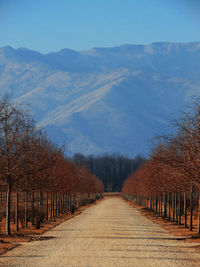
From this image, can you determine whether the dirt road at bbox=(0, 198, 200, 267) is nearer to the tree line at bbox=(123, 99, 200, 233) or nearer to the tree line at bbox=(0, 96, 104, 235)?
the tree line at bbox=(123, 99, 200, 233)

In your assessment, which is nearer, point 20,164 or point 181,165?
point 181,165

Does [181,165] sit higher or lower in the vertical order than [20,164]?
higher

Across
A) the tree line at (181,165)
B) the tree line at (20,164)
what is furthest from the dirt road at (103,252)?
the tree line at (20,164)

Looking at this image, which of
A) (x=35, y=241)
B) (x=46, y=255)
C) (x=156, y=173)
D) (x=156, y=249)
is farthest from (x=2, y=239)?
(x=156, y=173)

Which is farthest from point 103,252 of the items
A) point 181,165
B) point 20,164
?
point 20,164

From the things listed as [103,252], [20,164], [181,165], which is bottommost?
[103,252]

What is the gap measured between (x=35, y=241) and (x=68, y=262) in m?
7.53

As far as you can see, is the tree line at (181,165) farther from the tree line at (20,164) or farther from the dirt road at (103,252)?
the tree line at (20,164)

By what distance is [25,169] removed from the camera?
26406 millimetres

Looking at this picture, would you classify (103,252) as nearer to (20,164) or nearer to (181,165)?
(181,165)

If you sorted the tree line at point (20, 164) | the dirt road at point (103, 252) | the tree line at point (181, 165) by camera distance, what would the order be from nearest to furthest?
the dirt road at point (103, 252) → the tree line at point (181, 165) → the tree line at point (20, 164)

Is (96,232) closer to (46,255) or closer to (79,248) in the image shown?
(79,248)

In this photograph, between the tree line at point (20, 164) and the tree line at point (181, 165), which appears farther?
the tree line at point (20, 164)

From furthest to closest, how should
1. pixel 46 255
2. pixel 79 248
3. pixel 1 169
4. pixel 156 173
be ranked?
pixel 156 173 < pixel 1 169 < pixel 79 248 < pixel 46 255
